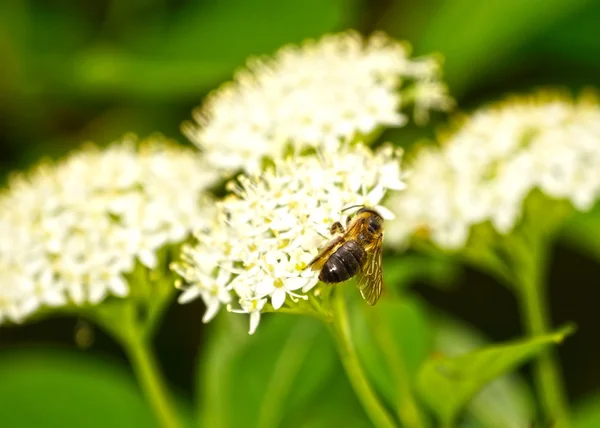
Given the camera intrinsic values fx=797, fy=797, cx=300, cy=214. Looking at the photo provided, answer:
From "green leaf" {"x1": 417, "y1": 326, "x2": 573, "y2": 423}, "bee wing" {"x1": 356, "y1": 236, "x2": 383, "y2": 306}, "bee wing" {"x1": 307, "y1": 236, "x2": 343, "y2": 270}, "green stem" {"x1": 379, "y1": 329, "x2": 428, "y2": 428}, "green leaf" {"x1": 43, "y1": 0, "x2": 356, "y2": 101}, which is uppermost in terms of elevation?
"green leaf" {"x1": 43, "y1": 0, "x2": 356, "y2": 101}

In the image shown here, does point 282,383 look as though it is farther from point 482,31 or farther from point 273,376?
point 482,31

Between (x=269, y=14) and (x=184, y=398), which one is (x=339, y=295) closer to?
(x=184, y=398)

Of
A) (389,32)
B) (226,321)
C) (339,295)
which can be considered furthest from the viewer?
Answer: (389,32)

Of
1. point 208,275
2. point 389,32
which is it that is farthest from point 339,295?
point 389,32

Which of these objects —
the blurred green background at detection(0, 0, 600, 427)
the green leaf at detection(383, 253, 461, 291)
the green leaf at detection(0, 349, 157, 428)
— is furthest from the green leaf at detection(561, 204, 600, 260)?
the green leaf at detection(0, 349, 157, 428)

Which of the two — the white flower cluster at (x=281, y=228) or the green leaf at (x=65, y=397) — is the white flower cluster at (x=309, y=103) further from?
the green leaf at (x=65, y=397)

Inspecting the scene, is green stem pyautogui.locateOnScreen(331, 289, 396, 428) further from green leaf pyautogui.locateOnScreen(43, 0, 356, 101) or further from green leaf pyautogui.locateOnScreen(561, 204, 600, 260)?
green leaf pyautogui.locateOnScreen(43, 0, 356, 101)
